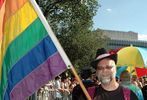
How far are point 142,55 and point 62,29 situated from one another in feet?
118

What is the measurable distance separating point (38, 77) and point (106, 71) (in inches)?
32.3

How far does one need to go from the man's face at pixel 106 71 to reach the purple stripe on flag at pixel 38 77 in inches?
17.8

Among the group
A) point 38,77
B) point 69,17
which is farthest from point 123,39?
point 38,77

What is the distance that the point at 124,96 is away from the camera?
566 cm

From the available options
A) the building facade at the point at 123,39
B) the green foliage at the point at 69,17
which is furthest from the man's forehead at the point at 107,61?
the building facade at the point at 123,39

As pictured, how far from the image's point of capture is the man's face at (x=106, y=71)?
5.62 meters

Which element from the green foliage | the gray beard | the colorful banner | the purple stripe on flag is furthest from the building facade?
the gray beard

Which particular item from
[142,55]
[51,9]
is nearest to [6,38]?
[142,55]

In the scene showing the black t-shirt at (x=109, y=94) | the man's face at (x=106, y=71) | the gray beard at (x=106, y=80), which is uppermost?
the man's face at (x=106, y=71)

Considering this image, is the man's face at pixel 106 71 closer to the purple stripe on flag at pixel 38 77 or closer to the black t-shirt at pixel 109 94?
the black t-shirt at pixel 109 94

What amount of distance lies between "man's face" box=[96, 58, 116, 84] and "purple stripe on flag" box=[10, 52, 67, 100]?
0.45 m

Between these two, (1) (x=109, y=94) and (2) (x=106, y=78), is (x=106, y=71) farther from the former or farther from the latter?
(1) (x=109, y=94)

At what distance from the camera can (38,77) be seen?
6.00 meters

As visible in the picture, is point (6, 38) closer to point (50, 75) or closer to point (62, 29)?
point (50, 75)
